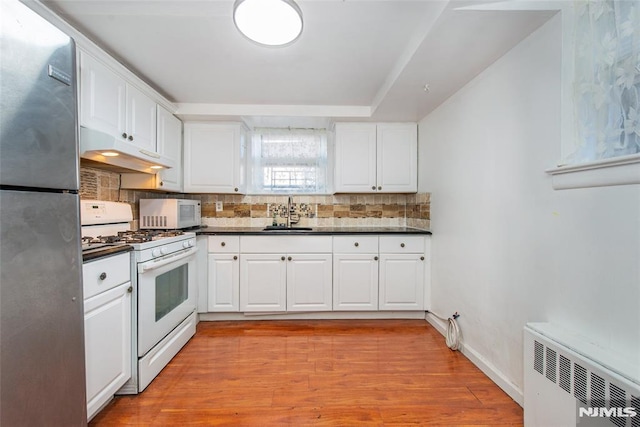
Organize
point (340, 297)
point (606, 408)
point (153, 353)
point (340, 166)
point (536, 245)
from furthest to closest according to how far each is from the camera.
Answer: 1. point (340, 166)
2. point (340, 297)
3. point (153, 353)
4. point (536, 245)
5. point (606, 408)

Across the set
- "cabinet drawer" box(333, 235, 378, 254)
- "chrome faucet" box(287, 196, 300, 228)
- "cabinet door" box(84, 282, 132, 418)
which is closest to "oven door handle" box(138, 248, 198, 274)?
"cabinet door" box(84, 282, 132, 418)

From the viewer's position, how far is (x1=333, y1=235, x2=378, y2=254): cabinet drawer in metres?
2.70

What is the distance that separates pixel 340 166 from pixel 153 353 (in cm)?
232

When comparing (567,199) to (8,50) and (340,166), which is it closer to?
(340,166)

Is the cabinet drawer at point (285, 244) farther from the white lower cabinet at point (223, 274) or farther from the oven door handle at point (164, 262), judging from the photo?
the oven door handle at point (164, 262)

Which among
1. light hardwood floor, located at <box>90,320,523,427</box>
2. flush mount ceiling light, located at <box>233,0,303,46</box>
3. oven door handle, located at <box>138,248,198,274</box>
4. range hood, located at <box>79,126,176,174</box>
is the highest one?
flush mount ceiling light, located at <box>233,0,303,46</box>

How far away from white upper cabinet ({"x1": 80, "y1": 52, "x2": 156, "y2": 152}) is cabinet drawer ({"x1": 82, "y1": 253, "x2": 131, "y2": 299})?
2.80ft

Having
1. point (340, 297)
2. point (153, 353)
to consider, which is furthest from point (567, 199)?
point (153, 353)

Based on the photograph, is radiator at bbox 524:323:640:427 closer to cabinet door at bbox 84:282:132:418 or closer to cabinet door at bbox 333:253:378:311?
cabinet door at bbox 333:253:378:311

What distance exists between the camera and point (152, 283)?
1.79 m

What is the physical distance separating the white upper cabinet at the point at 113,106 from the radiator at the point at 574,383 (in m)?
2.74

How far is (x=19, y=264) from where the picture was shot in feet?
2.87

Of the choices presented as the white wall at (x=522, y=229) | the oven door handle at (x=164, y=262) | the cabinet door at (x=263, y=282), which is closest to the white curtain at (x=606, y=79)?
the white wall at (x=522, y=229)

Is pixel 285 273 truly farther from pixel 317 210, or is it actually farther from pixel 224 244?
pixel 317 210
